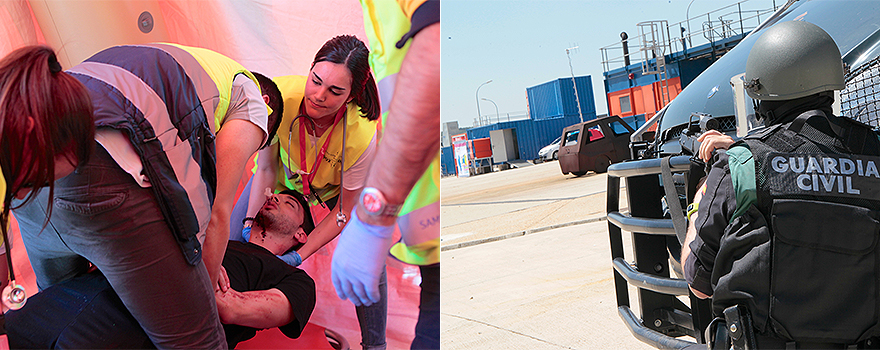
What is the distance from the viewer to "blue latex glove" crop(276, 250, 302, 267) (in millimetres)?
2399

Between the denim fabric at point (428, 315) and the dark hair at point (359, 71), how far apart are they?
624mm

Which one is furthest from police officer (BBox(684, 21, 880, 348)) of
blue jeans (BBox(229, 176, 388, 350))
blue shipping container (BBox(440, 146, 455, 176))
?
blue shipping container (BBox(440, 146, 455, 176))

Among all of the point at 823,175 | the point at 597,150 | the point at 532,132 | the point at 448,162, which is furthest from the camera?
the point at 532,132

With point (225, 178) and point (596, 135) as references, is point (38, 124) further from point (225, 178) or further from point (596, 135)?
point (596, 135)

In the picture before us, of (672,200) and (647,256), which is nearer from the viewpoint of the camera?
(672,200)

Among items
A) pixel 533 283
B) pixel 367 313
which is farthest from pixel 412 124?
pixel 533 283

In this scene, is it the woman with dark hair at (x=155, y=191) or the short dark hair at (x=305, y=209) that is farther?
the short dark hair at (x=305, y=209)

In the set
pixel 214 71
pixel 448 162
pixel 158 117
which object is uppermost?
pixel 214 71

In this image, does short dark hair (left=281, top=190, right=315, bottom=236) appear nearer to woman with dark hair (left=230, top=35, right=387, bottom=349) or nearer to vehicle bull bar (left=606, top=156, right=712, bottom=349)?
woman with dark hair (left=230, top=35, right=387, bottom=349)

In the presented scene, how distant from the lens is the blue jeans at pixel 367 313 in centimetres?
228

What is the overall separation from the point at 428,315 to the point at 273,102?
989 mm

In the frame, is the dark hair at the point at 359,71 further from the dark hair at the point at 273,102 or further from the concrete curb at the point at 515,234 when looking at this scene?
the concrete curb at the point at 515,234

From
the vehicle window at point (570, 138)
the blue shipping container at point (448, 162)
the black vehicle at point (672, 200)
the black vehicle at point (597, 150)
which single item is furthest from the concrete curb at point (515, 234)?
the blue shipping container at point (448, 162)

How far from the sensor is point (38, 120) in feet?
5.67
